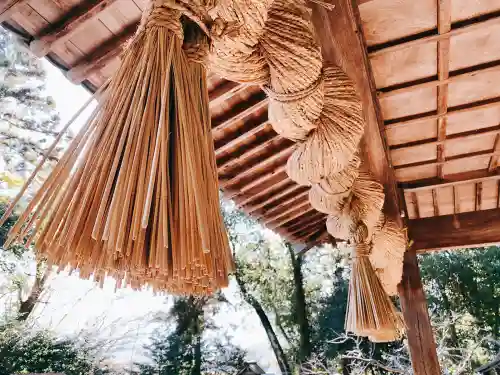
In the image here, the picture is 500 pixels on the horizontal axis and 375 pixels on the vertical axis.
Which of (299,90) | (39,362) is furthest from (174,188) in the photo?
(39,362)

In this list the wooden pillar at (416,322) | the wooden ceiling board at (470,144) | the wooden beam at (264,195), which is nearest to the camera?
the wooden ceiling board at (470,144)

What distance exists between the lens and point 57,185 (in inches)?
14.1

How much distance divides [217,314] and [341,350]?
1.87 meters

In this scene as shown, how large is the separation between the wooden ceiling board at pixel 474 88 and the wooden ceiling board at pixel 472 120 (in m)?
0.05

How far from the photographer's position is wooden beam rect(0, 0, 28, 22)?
878mm

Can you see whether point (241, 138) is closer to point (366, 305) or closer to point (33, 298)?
point (366, 305)

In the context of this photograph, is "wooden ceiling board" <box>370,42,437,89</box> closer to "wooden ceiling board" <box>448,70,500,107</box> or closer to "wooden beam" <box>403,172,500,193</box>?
"wooden ceiling board" <box>448,70,500,107</box>

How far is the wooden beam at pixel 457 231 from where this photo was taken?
207 centimetres

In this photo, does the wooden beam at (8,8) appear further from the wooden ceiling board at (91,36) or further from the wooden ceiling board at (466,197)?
the wooden ceiling board at (466,197)

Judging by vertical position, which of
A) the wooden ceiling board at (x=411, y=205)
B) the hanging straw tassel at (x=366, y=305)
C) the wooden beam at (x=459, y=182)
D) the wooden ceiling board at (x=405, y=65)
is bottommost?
the hanging straw tassel at (x=366, y=305)

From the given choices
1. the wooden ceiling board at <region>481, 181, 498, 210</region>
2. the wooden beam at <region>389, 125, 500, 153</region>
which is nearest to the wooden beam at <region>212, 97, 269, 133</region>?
the wooden beam at <region>389, 125, 500, 153</region>

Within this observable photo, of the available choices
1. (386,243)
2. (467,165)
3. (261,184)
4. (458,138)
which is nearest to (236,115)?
(261,184)

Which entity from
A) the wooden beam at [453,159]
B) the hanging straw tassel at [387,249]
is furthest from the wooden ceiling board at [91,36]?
the wooden beam at [453,159]

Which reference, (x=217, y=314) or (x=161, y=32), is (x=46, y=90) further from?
(x=161, y=32)
